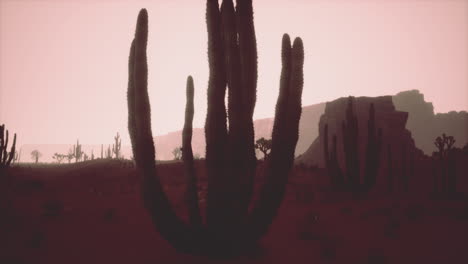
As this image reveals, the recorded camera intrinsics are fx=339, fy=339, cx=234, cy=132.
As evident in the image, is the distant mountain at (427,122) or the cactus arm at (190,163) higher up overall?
the distant mountain at (427,122)

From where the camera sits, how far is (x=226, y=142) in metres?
4.42

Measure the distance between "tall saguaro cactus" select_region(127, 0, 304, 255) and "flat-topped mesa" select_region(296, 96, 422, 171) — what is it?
2603 cm

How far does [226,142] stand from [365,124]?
104 feet

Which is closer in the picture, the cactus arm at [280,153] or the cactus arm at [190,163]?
the cactus arm at [280,153]

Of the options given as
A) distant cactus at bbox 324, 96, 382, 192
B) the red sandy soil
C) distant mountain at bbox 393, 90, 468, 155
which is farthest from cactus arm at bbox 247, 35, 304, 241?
distant mountain at bbox 393, 90, 468, 155

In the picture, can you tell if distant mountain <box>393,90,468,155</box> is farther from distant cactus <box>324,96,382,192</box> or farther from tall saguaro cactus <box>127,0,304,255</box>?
tall saguaro cactus <box>127,0,304,255</box>

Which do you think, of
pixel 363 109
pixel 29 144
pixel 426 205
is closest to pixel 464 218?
pixel 426 205

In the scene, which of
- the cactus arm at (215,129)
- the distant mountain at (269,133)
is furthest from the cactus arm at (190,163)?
the distant mountain at (269,133)

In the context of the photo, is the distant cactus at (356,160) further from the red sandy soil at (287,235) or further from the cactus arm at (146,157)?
the cactus arm at (146,157)

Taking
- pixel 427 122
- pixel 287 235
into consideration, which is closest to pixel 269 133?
pixel 427 122

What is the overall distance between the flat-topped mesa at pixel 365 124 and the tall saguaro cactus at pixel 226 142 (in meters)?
26.0

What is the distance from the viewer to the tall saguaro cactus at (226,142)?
14.2ft

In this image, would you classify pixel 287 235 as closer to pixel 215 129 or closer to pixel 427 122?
pixel 215 129

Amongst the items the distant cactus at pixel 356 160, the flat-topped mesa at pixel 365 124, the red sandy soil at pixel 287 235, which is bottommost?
the red sandy soil at pixel 287 235
